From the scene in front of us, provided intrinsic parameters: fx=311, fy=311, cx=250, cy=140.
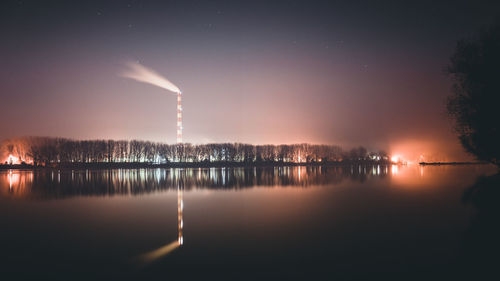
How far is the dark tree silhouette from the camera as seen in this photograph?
20.3 m

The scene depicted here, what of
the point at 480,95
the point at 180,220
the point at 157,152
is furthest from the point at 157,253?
the point at 157,152

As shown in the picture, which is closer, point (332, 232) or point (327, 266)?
point (327, 266)

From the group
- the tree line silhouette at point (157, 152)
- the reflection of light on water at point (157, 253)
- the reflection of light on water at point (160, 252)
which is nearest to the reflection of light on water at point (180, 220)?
the reflection of light on water at point (160, 252)

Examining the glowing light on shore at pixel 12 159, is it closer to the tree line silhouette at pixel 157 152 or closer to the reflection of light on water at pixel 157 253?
the tree line silhouette at pixel 157 152

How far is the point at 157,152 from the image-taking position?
147875 mm

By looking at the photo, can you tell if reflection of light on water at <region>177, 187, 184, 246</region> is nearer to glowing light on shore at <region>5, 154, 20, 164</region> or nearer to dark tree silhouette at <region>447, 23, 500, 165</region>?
dark tree silhouette at <region>447, 23, 500, 165</region>

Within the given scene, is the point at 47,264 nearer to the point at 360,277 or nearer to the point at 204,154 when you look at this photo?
the point at 360,277

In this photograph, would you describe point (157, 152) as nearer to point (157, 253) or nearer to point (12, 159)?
point (12, 159)

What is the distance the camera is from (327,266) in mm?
7754

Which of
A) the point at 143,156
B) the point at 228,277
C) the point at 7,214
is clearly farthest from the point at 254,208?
the point at 143,156

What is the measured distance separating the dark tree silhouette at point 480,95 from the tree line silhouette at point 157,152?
130494 millimetres

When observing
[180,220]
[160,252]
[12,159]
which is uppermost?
[12,159]

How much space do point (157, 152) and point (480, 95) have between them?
460 ft

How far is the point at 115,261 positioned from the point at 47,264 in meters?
1.73
